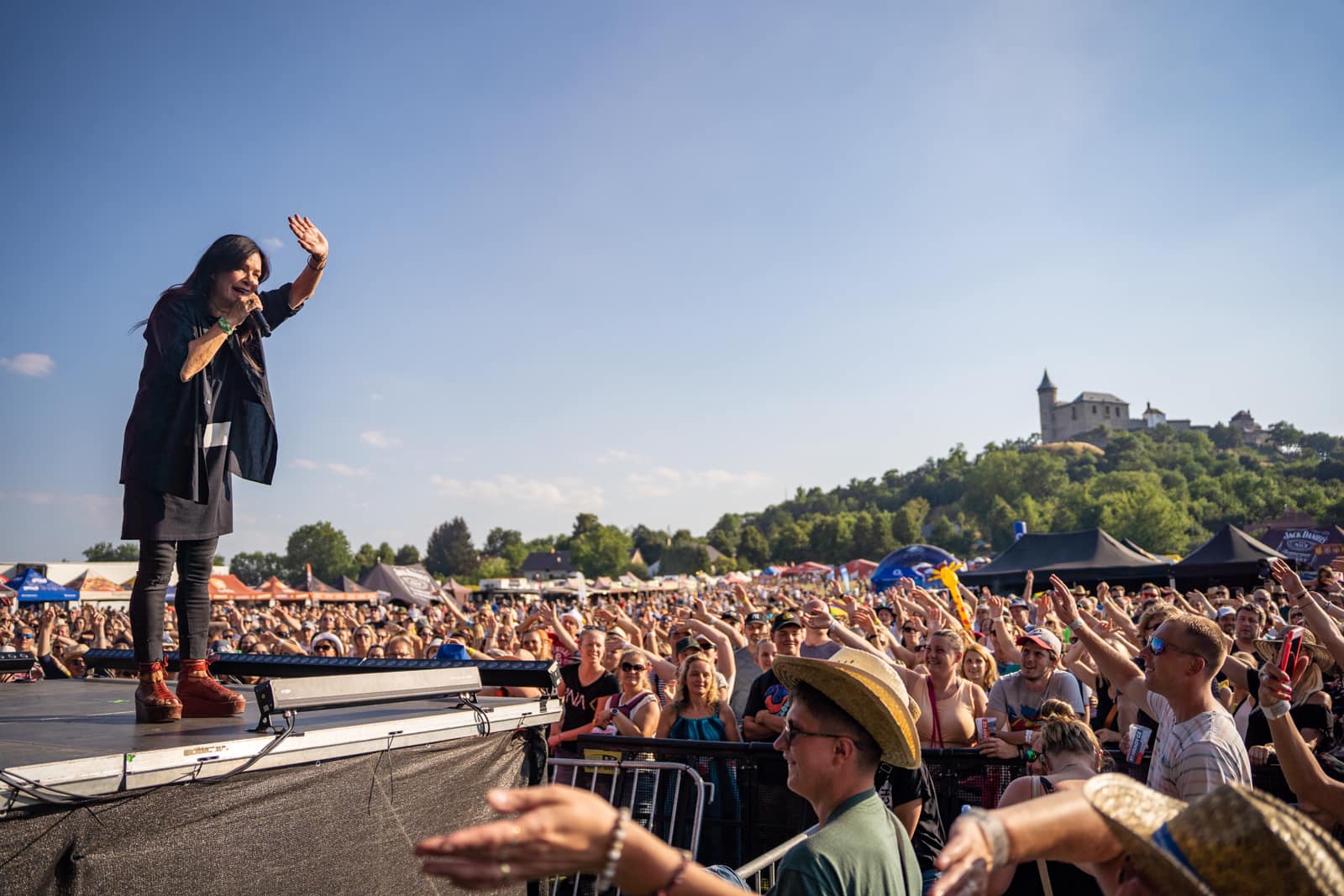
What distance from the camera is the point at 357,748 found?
9.64 ft

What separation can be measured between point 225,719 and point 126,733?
42cm

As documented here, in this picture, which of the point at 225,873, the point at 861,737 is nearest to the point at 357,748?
the point at 225,873

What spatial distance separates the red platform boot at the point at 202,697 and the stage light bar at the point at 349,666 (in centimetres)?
24

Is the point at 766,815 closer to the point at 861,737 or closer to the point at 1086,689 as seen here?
the point at 861,737

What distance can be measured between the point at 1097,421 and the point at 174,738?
606 feet

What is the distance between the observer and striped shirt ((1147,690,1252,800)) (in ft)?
11.0

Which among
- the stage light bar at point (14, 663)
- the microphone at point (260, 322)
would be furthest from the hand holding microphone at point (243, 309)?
the stage light bar at point (14, 663)

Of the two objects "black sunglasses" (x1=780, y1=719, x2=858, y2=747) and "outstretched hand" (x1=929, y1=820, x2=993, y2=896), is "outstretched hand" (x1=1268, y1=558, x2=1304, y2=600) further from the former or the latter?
"outstretched hand" (x1=929, y1=820, x2=993, y2=896)

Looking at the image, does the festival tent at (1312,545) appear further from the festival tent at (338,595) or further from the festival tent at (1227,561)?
the festival tent at (338,595)

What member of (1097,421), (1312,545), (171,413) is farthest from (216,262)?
(1097,421)

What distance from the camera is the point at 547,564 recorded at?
406ft

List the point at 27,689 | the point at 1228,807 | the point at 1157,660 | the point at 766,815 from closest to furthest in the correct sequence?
1. the point at 1228,807
2. the point at 1157,660
3. the point at 766,815
4. the point at 27,689

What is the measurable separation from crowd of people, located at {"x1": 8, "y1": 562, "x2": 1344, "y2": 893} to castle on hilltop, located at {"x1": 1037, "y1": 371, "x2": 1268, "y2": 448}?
545ft

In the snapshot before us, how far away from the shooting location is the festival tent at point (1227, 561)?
21.1 meters
